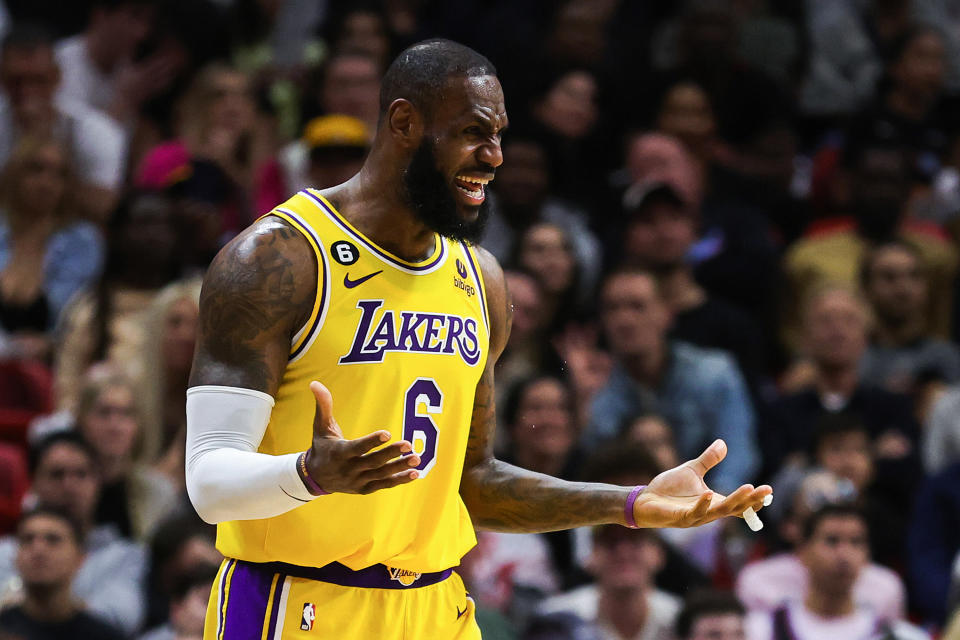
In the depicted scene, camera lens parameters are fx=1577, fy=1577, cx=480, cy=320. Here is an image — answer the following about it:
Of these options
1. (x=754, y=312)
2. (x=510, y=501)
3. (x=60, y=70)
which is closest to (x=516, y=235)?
(x=754, y=312)

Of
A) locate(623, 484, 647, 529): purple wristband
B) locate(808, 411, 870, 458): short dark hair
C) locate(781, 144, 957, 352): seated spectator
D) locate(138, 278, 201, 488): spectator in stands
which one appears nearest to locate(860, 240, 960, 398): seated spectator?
locate(781, 144, 957, 352): seated spectator

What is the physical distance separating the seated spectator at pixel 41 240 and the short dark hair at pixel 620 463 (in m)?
3.34

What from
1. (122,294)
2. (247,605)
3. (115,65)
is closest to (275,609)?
(247,605)

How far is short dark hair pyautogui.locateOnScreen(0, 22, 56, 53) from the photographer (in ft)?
31.5

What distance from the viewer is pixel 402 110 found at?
13.5 ft

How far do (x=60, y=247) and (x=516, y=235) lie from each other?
2.65 metres

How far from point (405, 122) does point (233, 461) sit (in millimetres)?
1019

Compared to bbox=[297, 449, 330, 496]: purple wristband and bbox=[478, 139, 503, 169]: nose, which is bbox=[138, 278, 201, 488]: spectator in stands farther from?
bbox=[297, 449, 330, 496]: purple wristband

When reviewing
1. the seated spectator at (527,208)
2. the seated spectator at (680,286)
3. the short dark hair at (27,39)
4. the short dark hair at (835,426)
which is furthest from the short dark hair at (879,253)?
the short dark hair at (27,39)

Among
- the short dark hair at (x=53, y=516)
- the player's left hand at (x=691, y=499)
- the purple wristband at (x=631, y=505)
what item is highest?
the player's left hand at (x=691, y=499)

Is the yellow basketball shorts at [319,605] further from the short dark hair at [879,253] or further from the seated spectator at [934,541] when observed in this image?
the short dark hair at [879,253]

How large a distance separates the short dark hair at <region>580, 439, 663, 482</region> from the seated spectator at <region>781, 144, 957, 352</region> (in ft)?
8.52

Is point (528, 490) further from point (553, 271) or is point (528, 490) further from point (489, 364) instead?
point (553, 271)

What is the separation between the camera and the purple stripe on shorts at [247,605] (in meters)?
4.05
